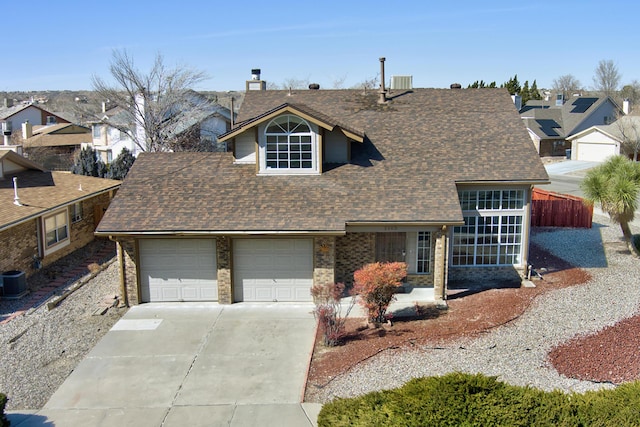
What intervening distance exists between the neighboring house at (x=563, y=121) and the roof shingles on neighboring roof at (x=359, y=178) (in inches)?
1634

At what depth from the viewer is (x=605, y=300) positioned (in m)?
16.5

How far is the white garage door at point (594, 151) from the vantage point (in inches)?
2099

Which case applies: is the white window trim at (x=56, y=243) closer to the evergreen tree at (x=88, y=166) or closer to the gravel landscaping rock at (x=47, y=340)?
the gravel landscaping rock at (x=47, y=340)

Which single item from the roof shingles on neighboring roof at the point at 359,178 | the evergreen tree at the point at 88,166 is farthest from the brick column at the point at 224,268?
the evergreen tree at the point at 88,166

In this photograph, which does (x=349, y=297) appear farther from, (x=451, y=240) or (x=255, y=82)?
(x=255, y=82)

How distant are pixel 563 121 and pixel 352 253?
54.9 metres

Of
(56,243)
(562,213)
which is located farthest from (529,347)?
(56,243)

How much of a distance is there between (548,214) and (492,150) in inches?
349

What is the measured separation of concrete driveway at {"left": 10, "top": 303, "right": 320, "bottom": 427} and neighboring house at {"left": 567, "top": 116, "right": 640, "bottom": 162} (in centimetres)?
4513

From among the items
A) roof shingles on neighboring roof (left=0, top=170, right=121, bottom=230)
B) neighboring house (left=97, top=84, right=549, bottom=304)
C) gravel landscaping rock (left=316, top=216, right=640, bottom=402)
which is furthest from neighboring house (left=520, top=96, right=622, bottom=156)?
roof shingles on neighboring roof (left=0, top=170, right=121, bottom=230)

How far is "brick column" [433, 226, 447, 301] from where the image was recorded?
16.9 metres

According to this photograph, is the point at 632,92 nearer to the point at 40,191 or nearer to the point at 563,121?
the point at 563,121

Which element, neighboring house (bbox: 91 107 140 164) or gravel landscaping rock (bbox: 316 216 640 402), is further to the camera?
neighboring house (bbox: 91 107 140 164)

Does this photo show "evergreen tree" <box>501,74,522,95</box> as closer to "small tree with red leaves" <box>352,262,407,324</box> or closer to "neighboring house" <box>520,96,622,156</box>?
"neighboring house" <box>520,96,622,156</box>
